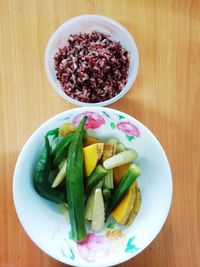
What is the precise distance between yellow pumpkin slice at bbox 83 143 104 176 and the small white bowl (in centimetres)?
9

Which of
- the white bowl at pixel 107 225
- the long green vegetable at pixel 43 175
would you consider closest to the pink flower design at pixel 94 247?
the white bowl at pixel 107 225

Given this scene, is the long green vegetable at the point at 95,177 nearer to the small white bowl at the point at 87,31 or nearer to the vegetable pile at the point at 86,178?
the vegetable pile at the point at 86,178

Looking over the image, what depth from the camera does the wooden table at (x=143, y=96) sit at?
872 millimetres

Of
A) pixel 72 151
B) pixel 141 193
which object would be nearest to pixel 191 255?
pixel 141 193

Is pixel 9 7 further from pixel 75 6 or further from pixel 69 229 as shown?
pixel 69 229

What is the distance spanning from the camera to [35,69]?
88cm

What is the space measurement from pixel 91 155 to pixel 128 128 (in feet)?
0.28

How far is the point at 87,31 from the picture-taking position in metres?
0.91

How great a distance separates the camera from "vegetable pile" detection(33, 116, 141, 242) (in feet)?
2.65

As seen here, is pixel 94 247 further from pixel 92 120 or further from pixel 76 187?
pixel 92 120

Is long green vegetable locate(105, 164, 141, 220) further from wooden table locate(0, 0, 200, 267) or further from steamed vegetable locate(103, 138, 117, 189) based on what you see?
wooden table locate(0, 0, 200, 267)

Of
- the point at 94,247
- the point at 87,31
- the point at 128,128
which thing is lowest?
the point at 94,247

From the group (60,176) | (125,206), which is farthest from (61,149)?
(125,206)

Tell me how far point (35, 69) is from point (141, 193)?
1.06ft
